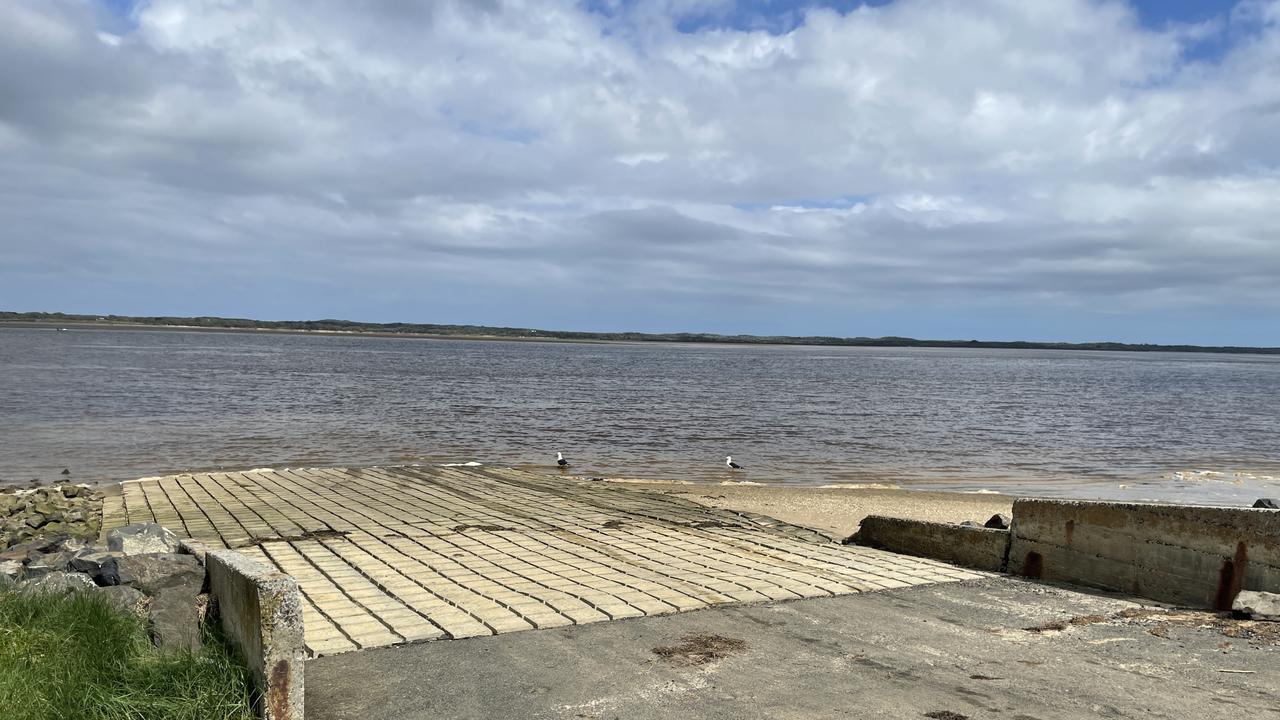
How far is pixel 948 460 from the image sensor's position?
71.4 ft

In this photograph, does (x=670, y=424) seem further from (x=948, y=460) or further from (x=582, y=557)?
(x=582, y=557)

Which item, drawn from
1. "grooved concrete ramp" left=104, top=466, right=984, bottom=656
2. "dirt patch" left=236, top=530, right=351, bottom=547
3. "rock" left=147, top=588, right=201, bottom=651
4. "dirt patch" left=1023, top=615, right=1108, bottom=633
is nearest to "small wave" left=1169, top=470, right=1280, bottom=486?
"grooved concrete ramp" left=104, top=466, right=984, bottom=656

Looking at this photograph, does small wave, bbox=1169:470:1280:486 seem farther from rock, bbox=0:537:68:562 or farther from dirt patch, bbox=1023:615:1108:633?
rock, bbox=0:537:68:562

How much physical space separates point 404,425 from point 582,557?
1959 centimetres

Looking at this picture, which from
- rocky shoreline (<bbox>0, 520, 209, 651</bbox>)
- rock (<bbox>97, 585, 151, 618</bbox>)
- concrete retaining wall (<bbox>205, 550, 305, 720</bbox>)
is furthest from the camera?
rock (<bbox>97, 585, 151, 618</bbox>)

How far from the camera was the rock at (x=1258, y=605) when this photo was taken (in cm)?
565

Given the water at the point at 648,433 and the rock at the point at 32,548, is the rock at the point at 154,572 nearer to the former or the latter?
the rock at the point at 32,548

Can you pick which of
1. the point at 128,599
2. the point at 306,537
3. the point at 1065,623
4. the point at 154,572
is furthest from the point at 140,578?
the point at 1065,623

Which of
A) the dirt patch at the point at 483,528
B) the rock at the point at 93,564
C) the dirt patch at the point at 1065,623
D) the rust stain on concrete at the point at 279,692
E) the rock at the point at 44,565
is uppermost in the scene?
the rust stain on concrete at the point at 279,692

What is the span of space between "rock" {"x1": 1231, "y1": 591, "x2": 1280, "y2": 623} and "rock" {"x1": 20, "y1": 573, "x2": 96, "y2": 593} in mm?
7065

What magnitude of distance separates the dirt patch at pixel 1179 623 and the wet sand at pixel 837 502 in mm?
4906

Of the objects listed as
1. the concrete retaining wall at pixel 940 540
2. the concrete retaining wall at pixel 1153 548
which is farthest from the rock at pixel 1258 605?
the concrete retaining wall at pixel 940 540

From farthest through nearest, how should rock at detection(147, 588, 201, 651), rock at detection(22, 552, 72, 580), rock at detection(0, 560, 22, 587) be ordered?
rock at detection(22, 552, 72, 580)
rock at detection(0, 560, 22, 587)
rock at detection(147, 588, 201, 651)

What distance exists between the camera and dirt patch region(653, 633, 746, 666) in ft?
15.9
